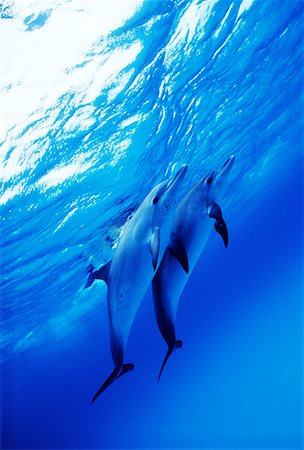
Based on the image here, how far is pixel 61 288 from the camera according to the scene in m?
20.5

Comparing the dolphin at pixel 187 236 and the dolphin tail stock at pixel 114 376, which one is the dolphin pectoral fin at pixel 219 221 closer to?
the dolphin at pixel 187 236

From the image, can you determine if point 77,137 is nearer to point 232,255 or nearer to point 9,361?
point 9,361

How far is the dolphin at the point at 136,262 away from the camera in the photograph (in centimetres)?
613

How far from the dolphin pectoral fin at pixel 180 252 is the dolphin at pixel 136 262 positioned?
0.26m

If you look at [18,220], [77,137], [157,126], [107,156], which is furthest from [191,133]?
[18,220]

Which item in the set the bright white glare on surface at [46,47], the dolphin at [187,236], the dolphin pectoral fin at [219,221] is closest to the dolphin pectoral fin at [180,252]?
the dolphin at [187,236]

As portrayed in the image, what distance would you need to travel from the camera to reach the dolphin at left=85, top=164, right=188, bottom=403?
20.1ft

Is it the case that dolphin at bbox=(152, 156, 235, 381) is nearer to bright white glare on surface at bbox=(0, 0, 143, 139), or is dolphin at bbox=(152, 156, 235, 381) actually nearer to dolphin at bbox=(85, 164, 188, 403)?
dolphin at bbox=(85, 164, 188, 403)

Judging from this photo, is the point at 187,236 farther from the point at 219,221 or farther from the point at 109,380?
the point at 109,380

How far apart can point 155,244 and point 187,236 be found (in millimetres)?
729

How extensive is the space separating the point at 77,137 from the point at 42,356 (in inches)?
1177

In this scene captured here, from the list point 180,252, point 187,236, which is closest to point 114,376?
point 180,252

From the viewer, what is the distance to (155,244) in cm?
562

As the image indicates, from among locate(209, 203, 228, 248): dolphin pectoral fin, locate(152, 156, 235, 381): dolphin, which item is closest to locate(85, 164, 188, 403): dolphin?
locate(152, 156, 235, 381): dolphin
